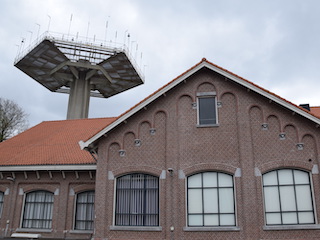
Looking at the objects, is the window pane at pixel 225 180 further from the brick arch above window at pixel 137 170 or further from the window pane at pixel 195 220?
the brick arch above window at pixel 137 170

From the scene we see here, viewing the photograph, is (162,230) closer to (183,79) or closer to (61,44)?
(183,79)

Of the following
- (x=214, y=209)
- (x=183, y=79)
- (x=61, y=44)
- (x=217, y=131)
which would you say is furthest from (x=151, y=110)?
(x=61, y=44)

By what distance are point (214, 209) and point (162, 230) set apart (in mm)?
2291

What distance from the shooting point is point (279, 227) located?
41.5 ft

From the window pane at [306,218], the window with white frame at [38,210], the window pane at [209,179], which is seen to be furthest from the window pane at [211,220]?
the window with white frame at [38,210]

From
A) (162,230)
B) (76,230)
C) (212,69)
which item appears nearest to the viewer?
(162,230)

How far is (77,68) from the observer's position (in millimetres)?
39406

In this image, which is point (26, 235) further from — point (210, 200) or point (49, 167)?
point (210, 200)

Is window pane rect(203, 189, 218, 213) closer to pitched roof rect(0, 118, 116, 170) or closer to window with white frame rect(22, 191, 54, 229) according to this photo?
pitched roof rect(0, 118, 116, 170)

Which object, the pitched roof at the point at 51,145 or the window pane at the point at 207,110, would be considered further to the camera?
the pitched roof at the point at 51,145

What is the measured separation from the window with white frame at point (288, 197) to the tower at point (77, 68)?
2743 cm

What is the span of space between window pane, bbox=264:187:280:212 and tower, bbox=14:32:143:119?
90.4 ft

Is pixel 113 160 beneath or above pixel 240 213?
above

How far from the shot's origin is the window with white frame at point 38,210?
17578 millimetres
